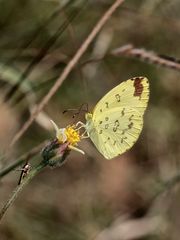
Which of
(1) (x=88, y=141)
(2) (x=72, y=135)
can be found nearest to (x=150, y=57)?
(2) (x=72, y=135)

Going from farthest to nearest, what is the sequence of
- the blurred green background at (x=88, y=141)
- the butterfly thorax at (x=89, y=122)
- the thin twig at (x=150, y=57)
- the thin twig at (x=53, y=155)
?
the blurred green background at (x=88, y=141) → the thin twig at (x=150, y=57) → the butterfly thorax at (x=89, y=122) → the thin twig at (x=53, y=155)

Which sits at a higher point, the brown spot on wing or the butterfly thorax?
the brown spot on wing

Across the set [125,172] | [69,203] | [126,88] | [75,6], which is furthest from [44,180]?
[126,88]

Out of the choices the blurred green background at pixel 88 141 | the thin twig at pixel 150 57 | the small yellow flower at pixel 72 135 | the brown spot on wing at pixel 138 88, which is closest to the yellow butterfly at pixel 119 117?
the brown spot on wing at pixel 138 88

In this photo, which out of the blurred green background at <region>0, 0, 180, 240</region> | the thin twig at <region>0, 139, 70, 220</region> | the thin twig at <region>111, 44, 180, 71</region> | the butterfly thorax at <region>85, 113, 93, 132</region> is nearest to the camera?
the thin twig at <region>0, 139, 70, 220</region>

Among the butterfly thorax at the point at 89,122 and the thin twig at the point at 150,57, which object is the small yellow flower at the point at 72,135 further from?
the thin twig at the point at 150,57

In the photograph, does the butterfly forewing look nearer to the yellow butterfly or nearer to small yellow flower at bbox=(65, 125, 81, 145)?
the yellow butterfly

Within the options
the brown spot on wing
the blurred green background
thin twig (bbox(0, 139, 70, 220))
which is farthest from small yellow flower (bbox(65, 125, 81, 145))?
the blurred green background
